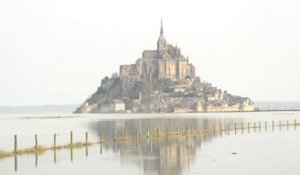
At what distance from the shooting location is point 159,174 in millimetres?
30203

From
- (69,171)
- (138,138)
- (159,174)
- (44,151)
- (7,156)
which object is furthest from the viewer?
(138,138)

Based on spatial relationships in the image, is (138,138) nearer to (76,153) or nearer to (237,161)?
(76,153)

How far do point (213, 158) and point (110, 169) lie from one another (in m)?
7.90

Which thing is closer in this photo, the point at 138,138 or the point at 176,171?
the point at 176,171

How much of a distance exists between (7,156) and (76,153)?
16.5 ft

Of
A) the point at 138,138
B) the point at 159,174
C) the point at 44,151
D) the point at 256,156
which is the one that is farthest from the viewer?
the point at 138,138

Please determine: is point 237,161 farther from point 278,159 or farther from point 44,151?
point 44,151

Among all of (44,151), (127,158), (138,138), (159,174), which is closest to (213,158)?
(127,158)

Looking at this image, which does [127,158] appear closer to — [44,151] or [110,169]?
[110,169]

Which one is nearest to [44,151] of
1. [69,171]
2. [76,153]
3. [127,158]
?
[76,153]

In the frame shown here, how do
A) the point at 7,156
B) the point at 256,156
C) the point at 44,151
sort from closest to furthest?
the point at 256,156 < the point at 7,156 < the point at 44,151

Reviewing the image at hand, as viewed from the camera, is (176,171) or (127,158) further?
(127,158)

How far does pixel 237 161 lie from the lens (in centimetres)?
3569

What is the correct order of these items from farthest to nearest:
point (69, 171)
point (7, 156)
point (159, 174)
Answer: point (7, 156) < point (69, 171) < point (159, 174)
